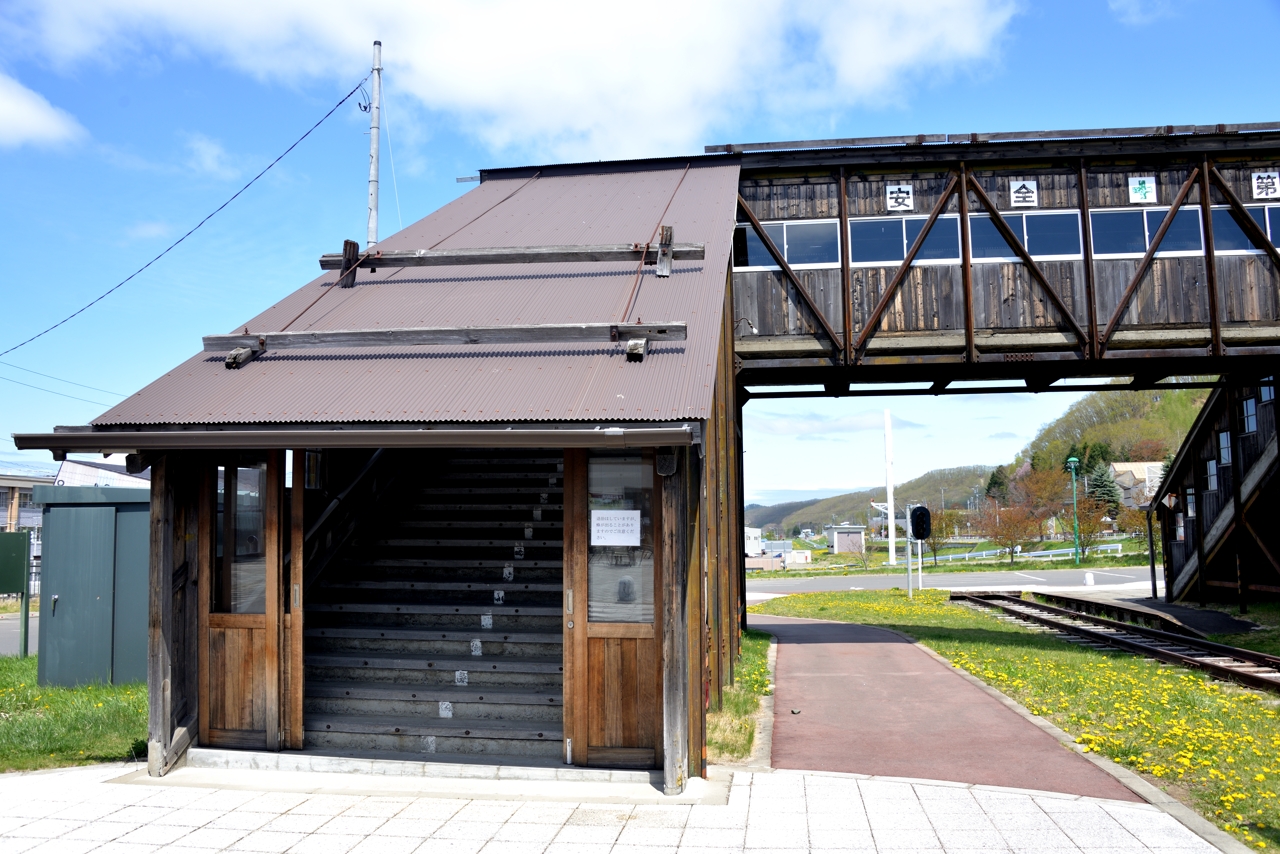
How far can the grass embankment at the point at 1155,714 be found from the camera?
6.34m

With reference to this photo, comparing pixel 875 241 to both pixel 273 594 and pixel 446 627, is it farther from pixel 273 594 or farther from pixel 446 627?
pixel 273 594

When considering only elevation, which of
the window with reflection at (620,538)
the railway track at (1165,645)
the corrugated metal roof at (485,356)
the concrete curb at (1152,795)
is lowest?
the railway track at (1165,645)

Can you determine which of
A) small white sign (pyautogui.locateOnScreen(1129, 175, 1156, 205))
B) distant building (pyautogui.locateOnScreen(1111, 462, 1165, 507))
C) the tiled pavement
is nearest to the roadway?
small white sign (pyautogui.locateOnScreen(1129, 175, 1156, 205))

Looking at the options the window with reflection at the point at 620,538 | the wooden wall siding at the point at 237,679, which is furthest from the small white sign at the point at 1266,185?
the wooden wall siding at the point at 237,679

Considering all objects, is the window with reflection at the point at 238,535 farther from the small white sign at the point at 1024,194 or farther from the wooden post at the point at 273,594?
the small white sign at the point at 1024,194

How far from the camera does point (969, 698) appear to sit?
34.1 feet

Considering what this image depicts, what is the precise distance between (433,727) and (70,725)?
3805mm

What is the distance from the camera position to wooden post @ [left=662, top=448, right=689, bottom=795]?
658cm

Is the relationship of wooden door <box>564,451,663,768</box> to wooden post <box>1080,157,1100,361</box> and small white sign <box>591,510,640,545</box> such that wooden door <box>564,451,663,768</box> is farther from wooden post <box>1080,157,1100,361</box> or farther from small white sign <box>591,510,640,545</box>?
wooden post <box>1080,157,1100,361</box>

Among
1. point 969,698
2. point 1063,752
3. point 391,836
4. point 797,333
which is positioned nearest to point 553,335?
point 391,836

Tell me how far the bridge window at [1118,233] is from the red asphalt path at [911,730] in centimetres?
697

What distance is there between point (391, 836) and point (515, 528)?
A: 5.01m

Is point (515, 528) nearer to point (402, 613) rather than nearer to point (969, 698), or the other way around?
point (402, 613)

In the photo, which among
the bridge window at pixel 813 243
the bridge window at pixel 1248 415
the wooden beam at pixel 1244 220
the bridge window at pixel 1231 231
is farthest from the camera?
the bridge window at pixel 1248 415
